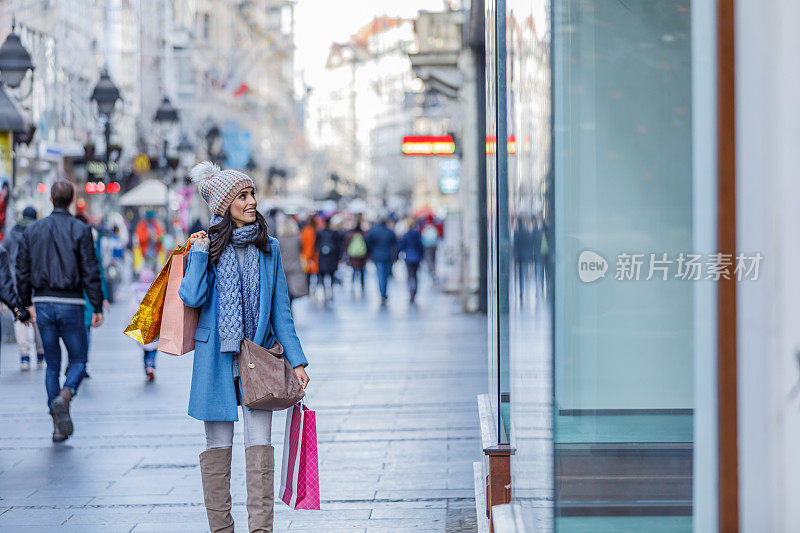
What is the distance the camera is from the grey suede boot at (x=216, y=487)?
5.59 meters

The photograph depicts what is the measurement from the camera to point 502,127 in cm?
556

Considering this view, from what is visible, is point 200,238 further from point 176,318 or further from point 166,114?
point 166,114

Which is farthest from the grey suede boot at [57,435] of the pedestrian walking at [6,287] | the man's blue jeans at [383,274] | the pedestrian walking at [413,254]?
the pedestrian walking at [413,254]

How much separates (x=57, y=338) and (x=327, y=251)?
17.2 metres

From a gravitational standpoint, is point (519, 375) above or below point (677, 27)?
below

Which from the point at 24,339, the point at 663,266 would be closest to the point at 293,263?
the point at 24,339

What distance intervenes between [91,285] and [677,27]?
7.01 meters

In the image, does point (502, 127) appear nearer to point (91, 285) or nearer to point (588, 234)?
point (588, 234)

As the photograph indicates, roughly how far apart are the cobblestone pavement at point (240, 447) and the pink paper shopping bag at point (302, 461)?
0.87 meters

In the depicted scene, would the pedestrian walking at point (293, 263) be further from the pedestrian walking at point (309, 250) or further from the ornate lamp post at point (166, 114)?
the ornate lamp post at point (166, 114)

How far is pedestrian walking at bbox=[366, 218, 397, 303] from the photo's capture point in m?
26.4

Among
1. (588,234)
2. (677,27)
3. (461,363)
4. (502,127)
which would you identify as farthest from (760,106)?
(461,363)

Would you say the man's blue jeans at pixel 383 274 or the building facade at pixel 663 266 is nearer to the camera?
the building facade at pixel 663 266

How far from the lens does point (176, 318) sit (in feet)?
18.2
